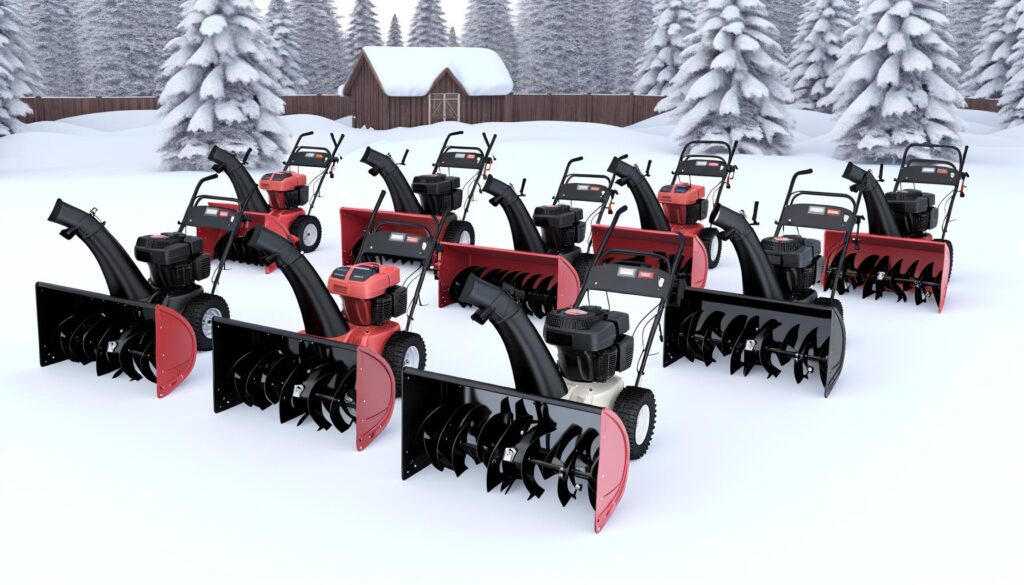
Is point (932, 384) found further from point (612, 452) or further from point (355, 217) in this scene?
point (355, 217)

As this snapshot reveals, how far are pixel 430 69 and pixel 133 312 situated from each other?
Result: 80.4 feet

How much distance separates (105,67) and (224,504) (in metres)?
37.7

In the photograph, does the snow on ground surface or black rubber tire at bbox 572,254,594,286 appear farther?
black rubber tire at bbox 572,254,594,286

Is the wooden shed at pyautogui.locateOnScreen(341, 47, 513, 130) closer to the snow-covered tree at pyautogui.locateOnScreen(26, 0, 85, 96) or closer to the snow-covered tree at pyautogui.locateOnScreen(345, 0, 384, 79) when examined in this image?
the snow-covered tree at pyautogui.locateOnScreen(345, 0, 384, 79)

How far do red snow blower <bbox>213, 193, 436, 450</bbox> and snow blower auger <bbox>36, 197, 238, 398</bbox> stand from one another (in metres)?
0.54

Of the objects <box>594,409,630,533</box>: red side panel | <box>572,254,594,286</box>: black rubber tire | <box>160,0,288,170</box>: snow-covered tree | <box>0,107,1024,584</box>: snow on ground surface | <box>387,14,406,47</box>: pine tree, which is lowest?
<box>0,107,1024,584</box>: snow on ground surface

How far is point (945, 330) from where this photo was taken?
7660 millimetres

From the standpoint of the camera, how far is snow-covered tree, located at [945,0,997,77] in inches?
1561

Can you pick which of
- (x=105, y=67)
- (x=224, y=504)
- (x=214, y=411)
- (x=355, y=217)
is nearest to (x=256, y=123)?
(x=355, y=217)

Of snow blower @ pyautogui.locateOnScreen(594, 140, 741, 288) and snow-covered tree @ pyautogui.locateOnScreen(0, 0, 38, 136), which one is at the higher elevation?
snow-covered tree @ pyautogui.locateOnScreen(0, 0, 38, 136)

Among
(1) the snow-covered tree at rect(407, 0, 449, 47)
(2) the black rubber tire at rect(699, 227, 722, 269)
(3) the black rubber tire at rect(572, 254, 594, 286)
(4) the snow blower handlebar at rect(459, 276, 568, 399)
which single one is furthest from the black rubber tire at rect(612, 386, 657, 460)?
(1) the snow-covered tree at rect(407, 0, 449, 47)

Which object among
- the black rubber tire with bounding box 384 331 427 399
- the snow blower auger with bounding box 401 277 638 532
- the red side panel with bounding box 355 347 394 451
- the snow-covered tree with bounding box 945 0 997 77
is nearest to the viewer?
the snow blower auger with bounding box 401 277 638 532

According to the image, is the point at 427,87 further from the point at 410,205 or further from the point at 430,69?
the point at 410,205

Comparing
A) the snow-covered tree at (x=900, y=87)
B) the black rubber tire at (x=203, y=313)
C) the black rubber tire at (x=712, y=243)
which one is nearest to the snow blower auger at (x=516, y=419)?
the black rubber tire at (x=203, y=313)
